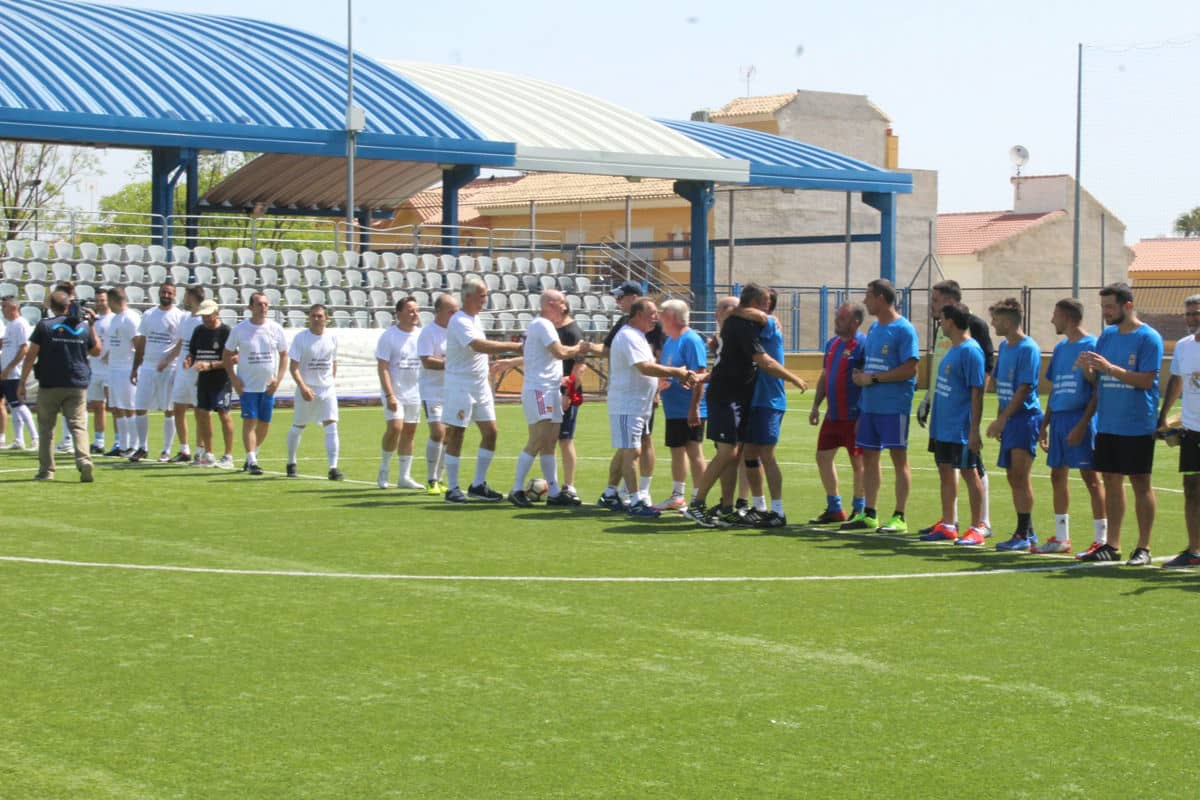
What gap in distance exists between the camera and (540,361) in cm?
1462

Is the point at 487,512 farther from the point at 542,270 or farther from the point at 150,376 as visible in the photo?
the point at 542,270

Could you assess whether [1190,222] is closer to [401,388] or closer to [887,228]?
[887,228]

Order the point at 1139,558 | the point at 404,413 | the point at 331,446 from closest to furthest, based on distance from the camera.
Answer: the point at 1139,558, the point at 404,413, the point at 331,446

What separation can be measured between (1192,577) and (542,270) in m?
29.6

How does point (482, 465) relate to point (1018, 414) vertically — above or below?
below

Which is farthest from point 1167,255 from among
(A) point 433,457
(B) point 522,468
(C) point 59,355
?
(C) point 59,355

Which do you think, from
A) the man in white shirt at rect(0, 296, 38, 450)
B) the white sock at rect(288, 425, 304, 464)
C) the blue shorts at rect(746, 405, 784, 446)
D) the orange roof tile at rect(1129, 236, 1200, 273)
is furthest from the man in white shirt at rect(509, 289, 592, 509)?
the orange roof tile at rect(1129, 236, 1200, 273)

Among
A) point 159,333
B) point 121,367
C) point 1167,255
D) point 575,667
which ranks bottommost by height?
point 575,667

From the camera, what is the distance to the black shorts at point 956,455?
1238cm

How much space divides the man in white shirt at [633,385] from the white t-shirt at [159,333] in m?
7.52

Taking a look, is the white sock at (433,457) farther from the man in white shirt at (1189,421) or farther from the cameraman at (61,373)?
the man in white shirt at (1189,421)

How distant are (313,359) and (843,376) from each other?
6.26m

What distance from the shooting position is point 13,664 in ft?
25.4

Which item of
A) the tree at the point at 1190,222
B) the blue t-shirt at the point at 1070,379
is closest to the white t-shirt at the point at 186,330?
the blue t-shirt at the point at 1070,379
